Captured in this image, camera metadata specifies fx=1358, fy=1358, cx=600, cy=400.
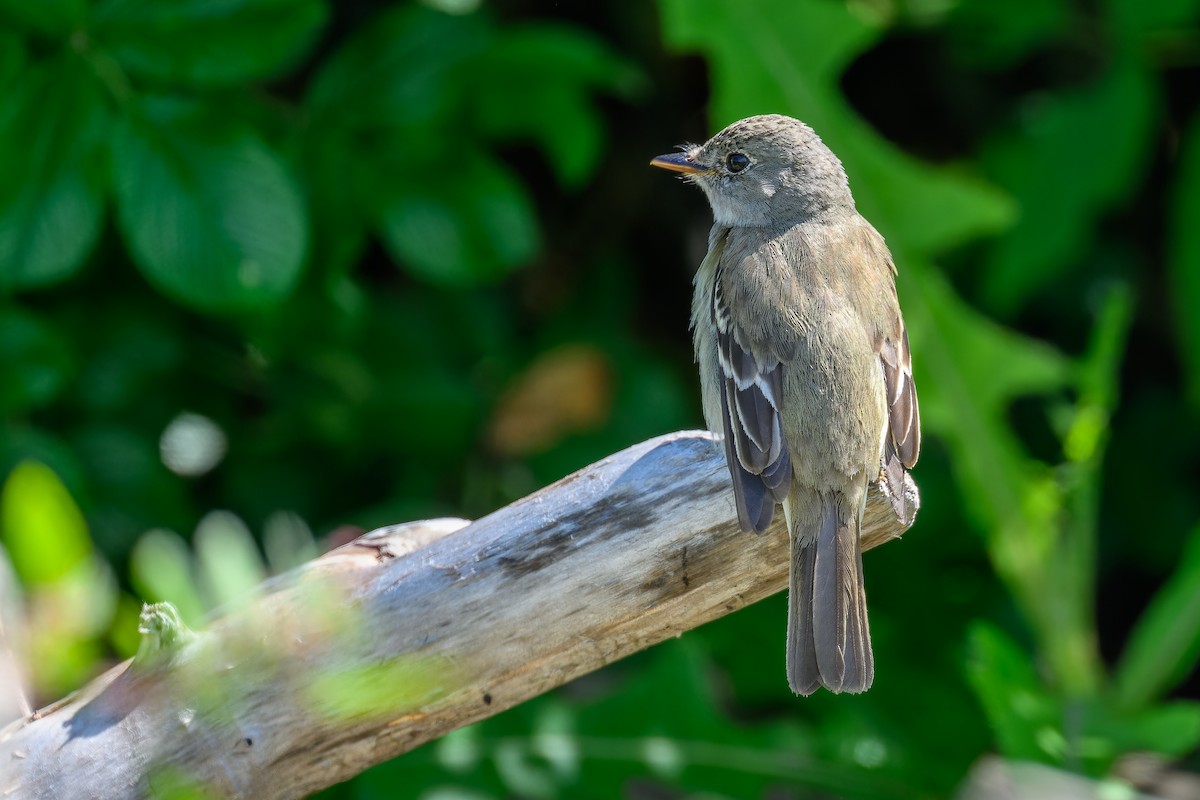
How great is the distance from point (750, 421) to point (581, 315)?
260cm

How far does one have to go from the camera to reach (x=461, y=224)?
190 inches

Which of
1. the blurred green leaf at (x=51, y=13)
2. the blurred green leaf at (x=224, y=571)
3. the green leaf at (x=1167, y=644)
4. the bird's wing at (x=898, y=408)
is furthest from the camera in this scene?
the green leaf at (x=1167, y=644)

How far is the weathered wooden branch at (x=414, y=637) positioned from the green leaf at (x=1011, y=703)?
4.40 ft

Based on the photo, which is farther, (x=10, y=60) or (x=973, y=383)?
(x=973, y=383)

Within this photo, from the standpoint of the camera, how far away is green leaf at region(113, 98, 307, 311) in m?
4.05

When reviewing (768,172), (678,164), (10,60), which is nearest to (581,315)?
(678,164)

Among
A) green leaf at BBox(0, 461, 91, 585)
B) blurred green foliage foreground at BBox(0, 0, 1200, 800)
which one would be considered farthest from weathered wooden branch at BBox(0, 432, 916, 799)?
green leaf at BBox(0, 461, 91, 585)

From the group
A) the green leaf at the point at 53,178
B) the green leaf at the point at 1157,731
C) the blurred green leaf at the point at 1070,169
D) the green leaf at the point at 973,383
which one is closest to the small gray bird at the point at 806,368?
the green leaf at the point at 973,383

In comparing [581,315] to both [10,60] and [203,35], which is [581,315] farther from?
[10,60]

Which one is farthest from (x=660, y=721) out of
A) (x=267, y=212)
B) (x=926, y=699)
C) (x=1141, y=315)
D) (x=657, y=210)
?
(x=1141, y=315)

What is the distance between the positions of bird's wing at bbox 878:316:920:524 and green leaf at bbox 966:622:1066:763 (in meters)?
0.99

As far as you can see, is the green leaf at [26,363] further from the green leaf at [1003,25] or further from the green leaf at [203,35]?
the green leaf at [1003,25]

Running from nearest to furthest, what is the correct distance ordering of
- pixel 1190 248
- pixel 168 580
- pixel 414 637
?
1. pixel 168 580
2. pixel 414 637
3. pixel 1190 248

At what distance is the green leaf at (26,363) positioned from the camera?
168 inches
